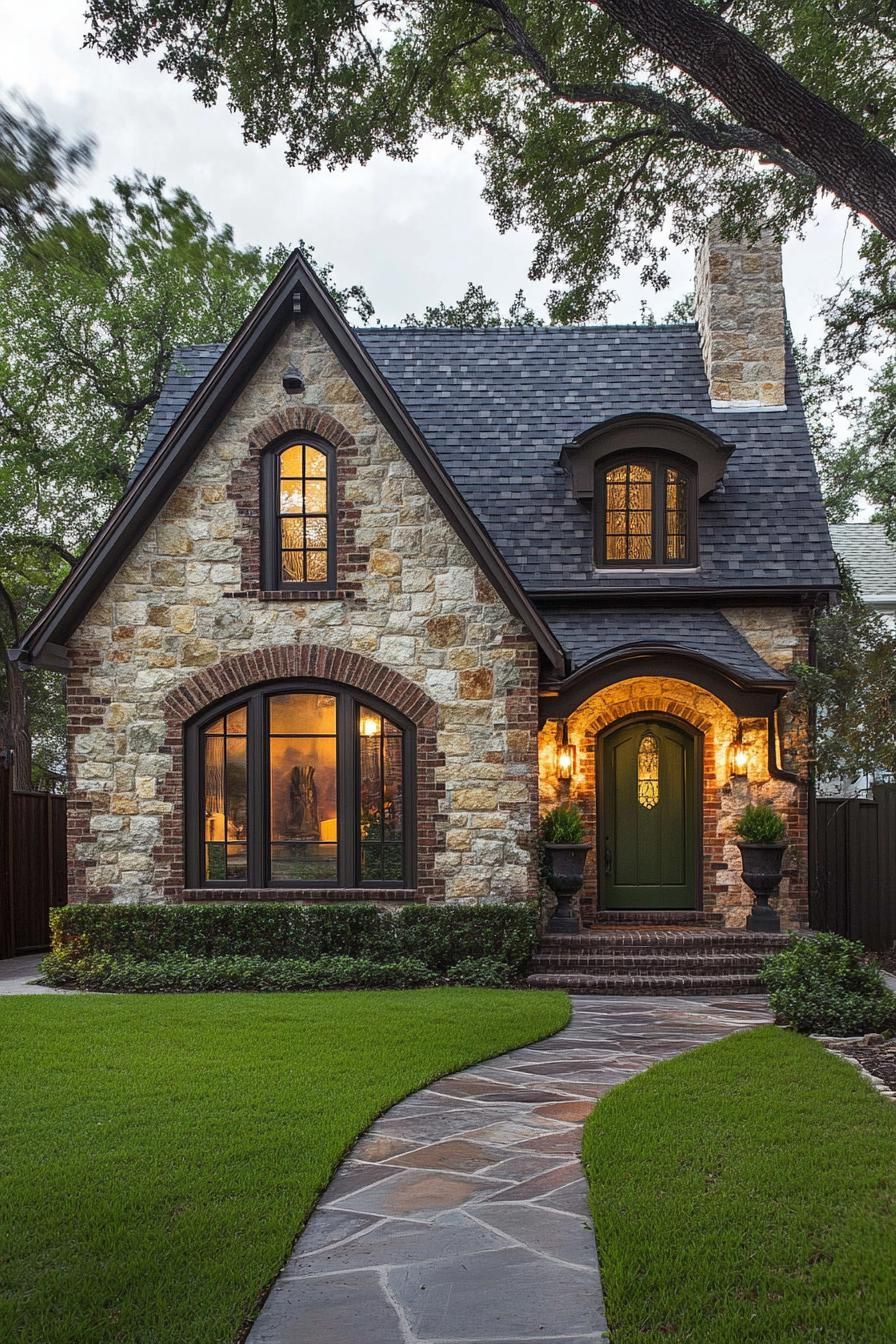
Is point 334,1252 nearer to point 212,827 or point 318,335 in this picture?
point 212,827

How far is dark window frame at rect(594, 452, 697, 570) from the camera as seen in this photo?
46.0 ft

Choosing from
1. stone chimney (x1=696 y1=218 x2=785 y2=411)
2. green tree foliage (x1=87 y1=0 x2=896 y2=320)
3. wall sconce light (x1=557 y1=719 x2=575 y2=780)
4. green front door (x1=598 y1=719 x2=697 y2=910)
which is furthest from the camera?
stone chimney (x1=696 y1=218 x2=785 y2=411)

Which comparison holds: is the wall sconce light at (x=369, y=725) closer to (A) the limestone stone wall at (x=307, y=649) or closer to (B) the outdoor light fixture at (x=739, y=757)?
(A) the limestone stone wall at (x=307, y=649)

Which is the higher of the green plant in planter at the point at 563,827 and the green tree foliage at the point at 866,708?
the green tree foliage at the point at 866,708

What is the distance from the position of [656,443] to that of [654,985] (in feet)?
21.3

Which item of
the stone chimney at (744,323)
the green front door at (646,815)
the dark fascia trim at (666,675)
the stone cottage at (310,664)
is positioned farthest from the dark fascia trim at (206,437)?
the stone chimney at (744,323)

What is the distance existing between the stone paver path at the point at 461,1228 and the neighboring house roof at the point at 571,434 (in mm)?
7455

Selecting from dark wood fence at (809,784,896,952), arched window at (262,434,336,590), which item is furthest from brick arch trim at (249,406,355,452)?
dark wood fence at (809,784,896,952)

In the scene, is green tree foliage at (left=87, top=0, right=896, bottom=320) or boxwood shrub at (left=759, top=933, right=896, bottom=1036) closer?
green tree foliage at (left=87, top=0, right=896, bottom=320)

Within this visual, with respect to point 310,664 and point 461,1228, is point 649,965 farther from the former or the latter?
point 461,1228

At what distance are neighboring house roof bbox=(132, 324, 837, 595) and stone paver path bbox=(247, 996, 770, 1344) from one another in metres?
7.45

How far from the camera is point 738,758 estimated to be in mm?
13070

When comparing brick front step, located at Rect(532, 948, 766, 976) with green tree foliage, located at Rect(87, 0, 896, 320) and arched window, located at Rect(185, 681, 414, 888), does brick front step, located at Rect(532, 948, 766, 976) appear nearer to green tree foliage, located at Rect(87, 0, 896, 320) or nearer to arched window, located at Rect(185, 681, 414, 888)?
arched window, located at Rect(185, 681, 414, 888)

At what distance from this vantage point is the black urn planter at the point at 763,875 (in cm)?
1243
